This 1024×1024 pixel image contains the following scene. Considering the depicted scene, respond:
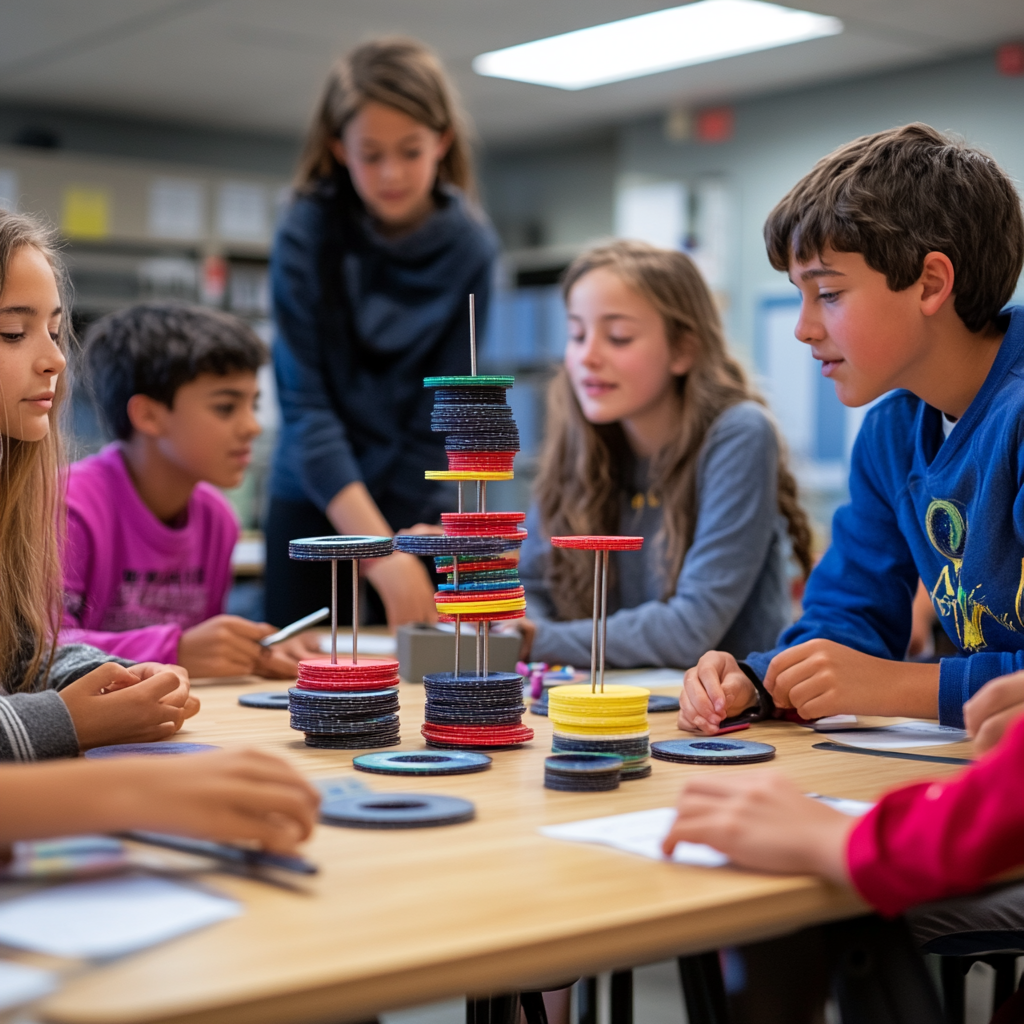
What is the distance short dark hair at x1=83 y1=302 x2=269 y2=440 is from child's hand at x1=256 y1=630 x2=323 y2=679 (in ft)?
2.37

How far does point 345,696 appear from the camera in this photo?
1346mm

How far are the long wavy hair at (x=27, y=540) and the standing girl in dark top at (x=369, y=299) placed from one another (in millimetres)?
812

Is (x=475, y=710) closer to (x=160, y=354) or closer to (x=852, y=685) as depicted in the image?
(x=852, y=685)

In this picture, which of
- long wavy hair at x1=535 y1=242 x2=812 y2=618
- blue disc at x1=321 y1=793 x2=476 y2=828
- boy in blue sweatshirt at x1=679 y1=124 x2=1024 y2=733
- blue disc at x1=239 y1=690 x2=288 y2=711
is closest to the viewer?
blue disc at x1=321 y1=793 x2=476 y2=828

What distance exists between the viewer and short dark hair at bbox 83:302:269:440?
97.3 inches

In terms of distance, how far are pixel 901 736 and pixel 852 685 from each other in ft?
0.26

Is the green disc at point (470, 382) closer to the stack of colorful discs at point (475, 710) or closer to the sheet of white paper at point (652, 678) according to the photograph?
the stack of colorful discs at point (475, 710)

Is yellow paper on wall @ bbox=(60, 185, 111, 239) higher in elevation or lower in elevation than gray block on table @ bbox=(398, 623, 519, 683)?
higher

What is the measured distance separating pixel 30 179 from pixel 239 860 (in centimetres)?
604

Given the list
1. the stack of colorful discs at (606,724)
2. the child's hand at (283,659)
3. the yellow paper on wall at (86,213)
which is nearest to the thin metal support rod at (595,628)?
the stack of colorful discs at (606,724)

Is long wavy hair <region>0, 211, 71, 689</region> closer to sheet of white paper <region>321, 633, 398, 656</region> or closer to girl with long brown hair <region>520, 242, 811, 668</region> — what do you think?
sheet of white paper <region>321, 633, 398, 656</region>

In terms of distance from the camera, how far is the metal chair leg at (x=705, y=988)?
1.43 m

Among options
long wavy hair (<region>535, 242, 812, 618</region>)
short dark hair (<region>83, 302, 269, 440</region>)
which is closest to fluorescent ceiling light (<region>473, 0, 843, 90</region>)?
long wavy hair (<region>535, 242, 812, 618</region>)

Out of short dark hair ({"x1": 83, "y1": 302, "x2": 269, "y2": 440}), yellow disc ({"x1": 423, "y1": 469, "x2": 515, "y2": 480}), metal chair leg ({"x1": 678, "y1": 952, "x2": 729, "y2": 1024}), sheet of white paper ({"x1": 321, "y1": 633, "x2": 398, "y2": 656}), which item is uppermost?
short dark hair ({"x1": 83, "y1": 302, "x2": 269, "y2": 440})
